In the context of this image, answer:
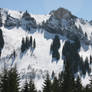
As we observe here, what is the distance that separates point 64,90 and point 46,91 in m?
9.60

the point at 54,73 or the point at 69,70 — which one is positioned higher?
the point at 54,73

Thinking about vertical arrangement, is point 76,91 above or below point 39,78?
below

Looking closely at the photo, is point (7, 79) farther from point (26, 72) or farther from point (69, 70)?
point (26, 72)

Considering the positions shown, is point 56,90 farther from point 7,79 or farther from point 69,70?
point 7,79

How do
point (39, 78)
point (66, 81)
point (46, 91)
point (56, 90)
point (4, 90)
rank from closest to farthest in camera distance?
point (4, 90), point (66, 81), point (46, 91), point (56, 90), point (39, 78)

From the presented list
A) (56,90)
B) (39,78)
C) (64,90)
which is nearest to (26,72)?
(39,78)

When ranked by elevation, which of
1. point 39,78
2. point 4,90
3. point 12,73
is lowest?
point 4,90

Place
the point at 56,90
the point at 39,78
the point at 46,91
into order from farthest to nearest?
the point at 39,78 → the point at 56,90 → the point at 46,91

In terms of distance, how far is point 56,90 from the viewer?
180ft

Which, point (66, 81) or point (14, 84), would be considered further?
point (66, 81)

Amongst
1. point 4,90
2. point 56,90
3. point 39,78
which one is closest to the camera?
point 4,90

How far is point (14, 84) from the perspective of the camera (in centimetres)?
3909

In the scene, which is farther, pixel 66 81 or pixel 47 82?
pixel 47 82

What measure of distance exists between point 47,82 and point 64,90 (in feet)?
32.7
